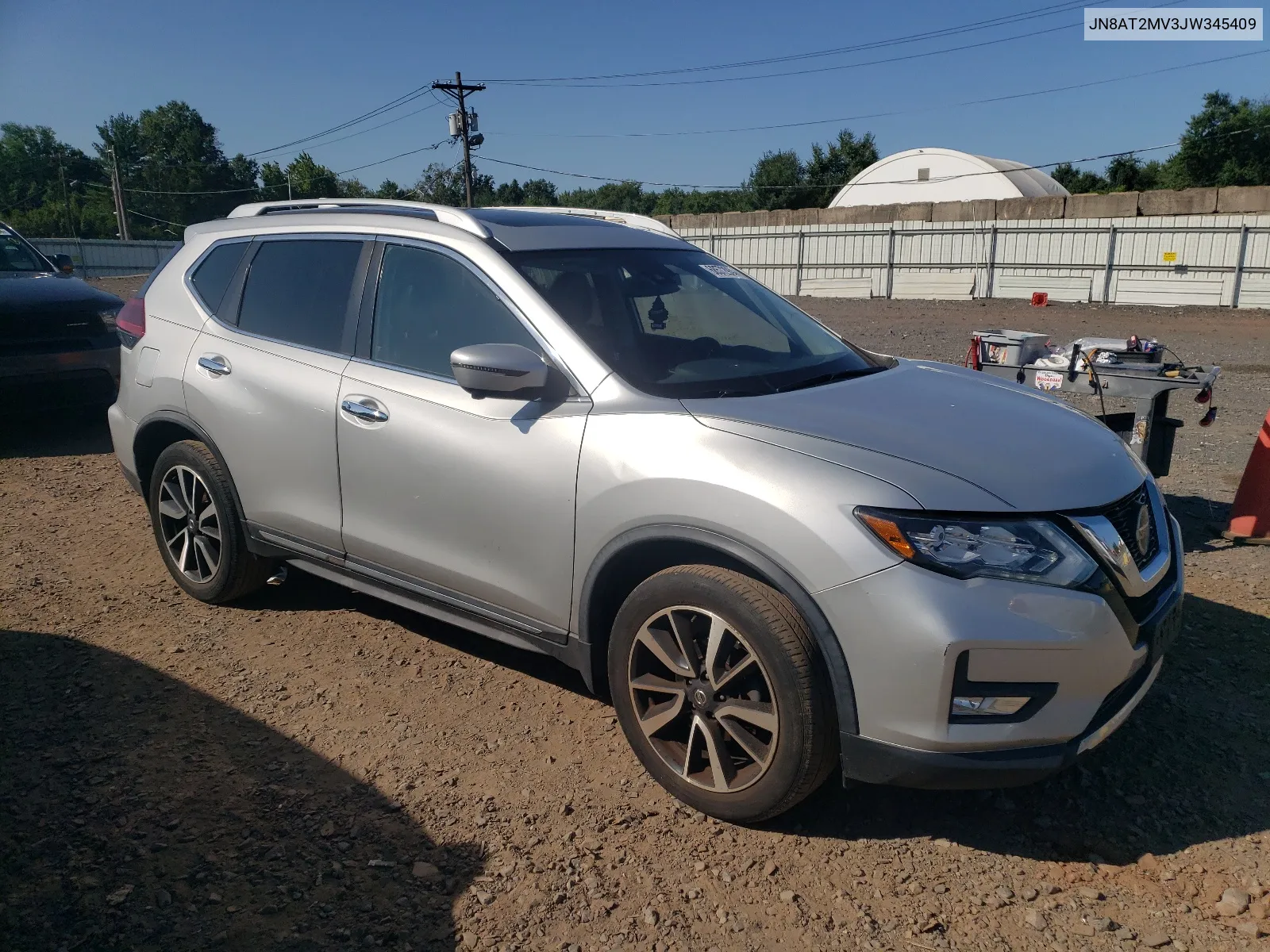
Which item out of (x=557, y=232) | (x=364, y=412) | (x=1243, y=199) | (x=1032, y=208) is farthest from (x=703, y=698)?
(x=1032, y=208)

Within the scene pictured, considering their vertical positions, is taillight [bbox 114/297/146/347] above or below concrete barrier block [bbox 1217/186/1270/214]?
below

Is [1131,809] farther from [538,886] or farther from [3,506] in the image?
[3,506]

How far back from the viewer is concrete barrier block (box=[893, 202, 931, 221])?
27.6 meters

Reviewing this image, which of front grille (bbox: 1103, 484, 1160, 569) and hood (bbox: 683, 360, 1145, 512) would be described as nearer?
hood (bbox: 683, 360, 1145, 512)

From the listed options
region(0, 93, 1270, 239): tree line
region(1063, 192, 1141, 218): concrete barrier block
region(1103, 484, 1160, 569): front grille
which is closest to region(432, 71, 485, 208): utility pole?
region(0, 93, 1270, 239): tree line

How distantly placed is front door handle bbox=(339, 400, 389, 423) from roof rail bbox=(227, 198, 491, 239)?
30.5 inches

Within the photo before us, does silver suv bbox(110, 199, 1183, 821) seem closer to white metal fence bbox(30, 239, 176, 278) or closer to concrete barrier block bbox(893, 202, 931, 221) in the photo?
concrete barrier block bbox(893, 202, 931, 221)

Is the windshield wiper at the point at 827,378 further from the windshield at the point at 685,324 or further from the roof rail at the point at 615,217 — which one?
the roof rail at the point at 615,217

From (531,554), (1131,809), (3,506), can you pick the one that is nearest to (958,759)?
(1131,809)

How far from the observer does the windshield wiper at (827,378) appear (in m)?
3.36

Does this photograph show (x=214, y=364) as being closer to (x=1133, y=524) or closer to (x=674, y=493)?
(x=674, y=493)

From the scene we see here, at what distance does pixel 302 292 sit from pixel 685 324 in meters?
1.71

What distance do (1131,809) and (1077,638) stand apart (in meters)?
0.91

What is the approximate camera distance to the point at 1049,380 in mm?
5852
